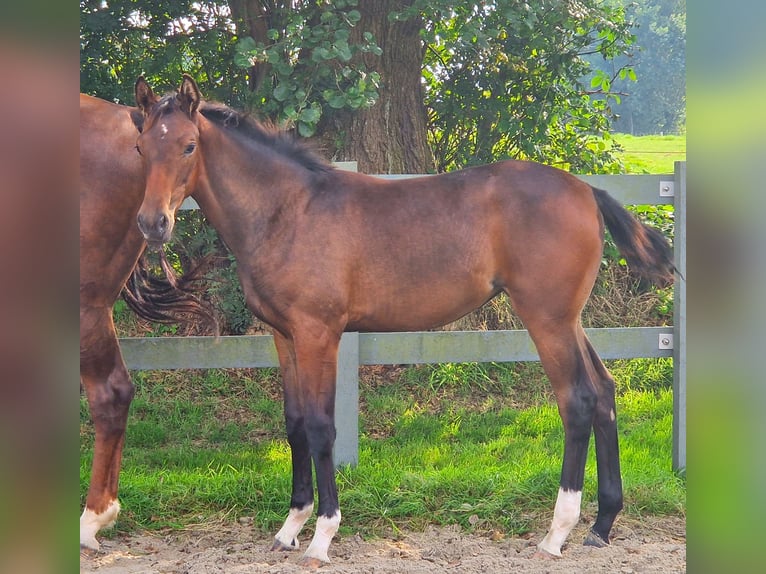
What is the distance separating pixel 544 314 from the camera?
349 centimetres

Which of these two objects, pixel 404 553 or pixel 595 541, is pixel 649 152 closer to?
pixel 595 541

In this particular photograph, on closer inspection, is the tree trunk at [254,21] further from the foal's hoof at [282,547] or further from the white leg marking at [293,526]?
the foal's hoof at [282,547]

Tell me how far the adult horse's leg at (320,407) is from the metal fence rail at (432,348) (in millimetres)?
972

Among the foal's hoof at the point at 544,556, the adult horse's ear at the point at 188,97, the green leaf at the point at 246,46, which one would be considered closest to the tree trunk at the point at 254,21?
the green leaf at the point at 246,46

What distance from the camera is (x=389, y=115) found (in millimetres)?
6039

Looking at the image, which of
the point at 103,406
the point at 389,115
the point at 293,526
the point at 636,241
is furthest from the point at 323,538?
the point at 389,115

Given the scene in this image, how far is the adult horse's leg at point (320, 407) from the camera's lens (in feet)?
11.2

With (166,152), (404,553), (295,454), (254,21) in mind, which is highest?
(254,21)

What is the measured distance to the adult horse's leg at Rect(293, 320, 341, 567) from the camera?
11.2 feet

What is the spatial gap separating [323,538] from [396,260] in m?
1.25

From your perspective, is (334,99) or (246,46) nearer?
(246,46)

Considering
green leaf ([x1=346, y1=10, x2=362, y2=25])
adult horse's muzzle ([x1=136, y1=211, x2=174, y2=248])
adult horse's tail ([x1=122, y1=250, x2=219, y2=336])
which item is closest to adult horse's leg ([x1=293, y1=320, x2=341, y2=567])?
adult horse's muzzle ([x1=136, y1=211, x2=174, y2=248])
